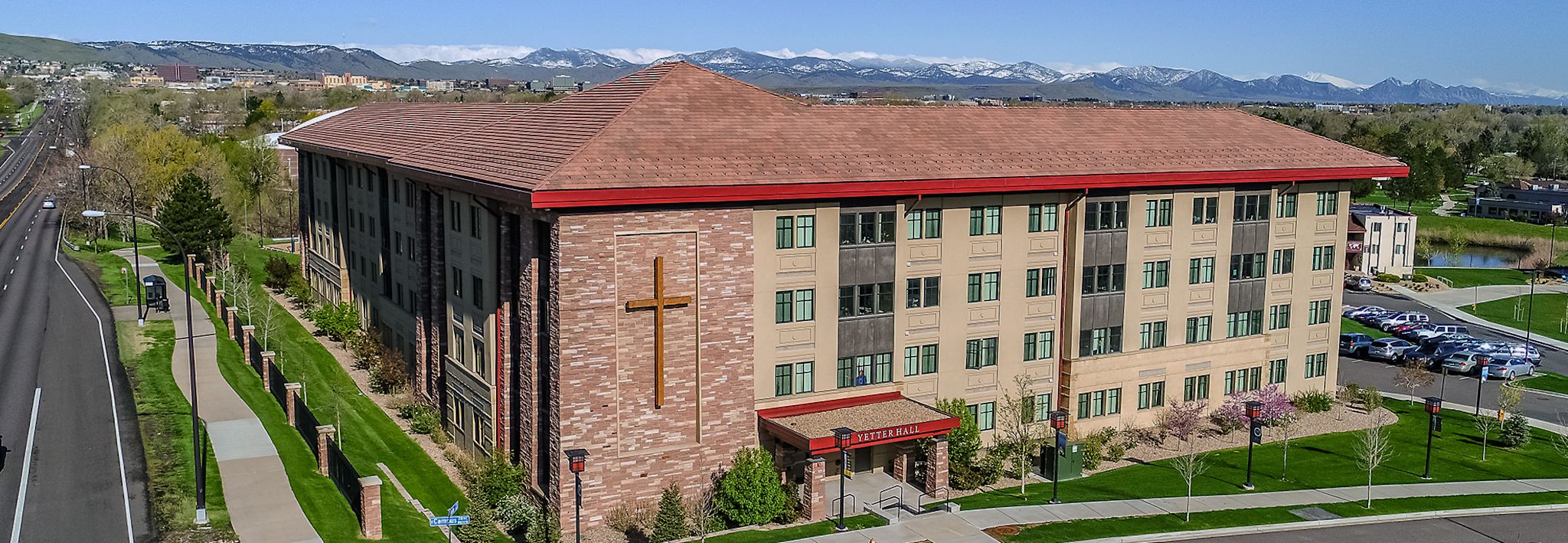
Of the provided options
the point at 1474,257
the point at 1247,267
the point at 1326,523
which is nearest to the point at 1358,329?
the point at 1247,267

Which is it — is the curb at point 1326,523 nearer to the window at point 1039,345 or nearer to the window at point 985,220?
the window at point 1039,345

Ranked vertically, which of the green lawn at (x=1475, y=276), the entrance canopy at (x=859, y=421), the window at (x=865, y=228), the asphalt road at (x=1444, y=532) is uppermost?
the window at (x=865, y=228)

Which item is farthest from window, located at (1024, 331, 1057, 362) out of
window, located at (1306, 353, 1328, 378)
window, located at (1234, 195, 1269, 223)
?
window, located at (1306, 353, 1328, 378)

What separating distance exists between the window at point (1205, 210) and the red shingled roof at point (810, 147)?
113cm

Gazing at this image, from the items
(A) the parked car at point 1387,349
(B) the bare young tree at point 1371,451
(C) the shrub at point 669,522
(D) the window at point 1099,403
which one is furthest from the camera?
(A) the parked car at point 1387,349

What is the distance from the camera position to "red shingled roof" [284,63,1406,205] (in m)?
34.4

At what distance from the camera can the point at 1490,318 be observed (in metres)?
81.2

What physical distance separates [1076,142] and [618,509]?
22549mm

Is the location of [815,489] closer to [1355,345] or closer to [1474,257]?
[1355,345]

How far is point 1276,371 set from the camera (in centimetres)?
4934

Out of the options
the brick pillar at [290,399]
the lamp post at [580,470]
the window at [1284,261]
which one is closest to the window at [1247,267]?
the window at [1284,261]

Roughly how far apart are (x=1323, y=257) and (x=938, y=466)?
75.2 feet

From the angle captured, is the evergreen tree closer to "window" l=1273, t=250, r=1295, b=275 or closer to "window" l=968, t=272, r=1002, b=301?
"window" l=968, t=272, r=1002, b=301

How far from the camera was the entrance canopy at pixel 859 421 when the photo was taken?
35.1 m
